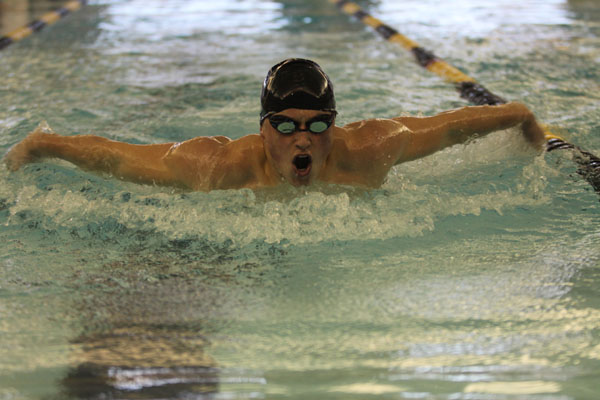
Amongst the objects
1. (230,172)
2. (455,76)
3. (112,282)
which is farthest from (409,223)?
(455,76)

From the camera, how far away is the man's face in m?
2.18

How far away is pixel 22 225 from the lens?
7.83 feet

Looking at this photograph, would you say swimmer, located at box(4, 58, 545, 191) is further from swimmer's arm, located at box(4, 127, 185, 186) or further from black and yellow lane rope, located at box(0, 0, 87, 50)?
black and yellow lane rope, located at box(0, 0, 87, 50)

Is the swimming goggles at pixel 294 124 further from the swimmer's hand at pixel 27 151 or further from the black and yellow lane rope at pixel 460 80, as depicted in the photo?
the black and yellow lane rope at pixel 460 80

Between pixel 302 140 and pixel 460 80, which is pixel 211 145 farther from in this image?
pixel 460 80

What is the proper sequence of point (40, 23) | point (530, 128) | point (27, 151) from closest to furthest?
point (27, 151) → point (530, 128) → point (40, 23)

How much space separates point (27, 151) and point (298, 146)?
3.48 feet

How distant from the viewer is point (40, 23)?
7.48 meters

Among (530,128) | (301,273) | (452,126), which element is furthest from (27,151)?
(530,128)

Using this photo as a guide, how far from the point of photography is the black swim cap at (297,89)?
2.18 metres

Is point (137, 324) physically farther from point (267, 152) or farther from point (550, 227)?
point (550, 227)

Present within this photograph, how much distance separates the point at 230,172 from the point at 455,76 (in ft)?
9.45

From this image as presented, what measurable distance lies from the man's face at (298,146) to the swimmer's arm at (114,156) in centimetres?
37

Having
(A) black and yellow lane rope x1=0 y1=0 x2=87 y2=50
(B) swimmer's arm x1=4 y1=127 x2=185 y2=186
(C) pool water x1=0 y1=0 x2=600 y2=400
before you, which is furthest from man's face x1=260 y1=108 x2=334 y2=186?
(A) black and yellow lane rope x1=0 y1=0 x2=87 y2=50
